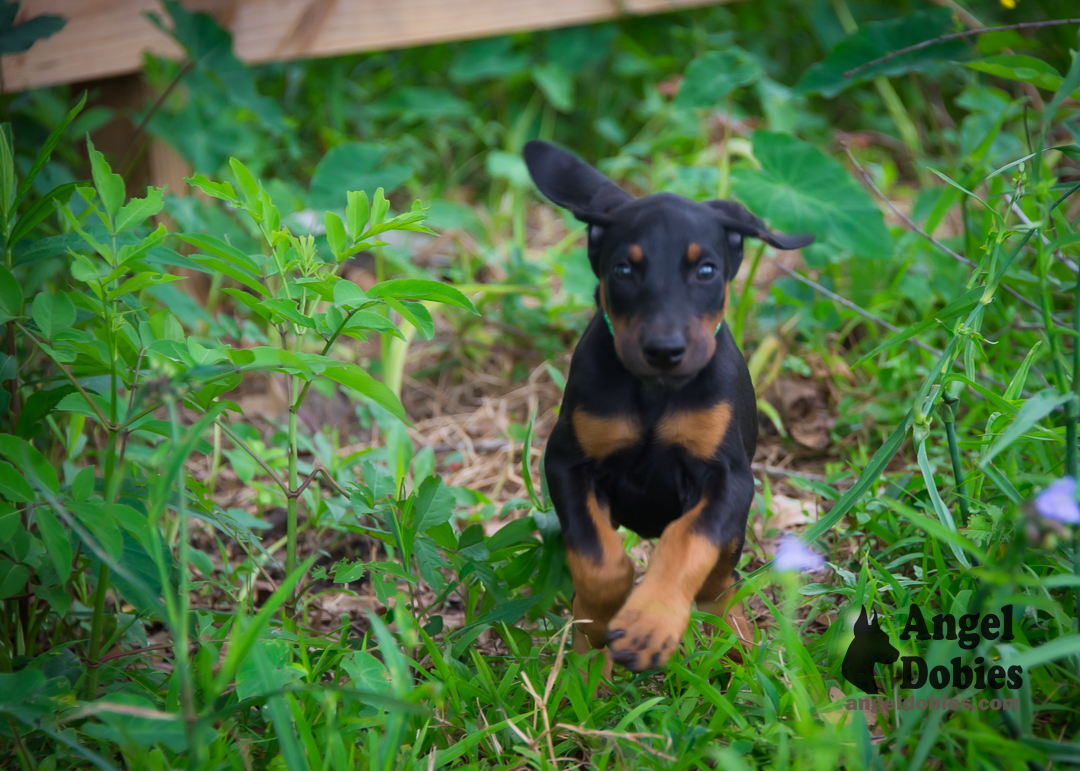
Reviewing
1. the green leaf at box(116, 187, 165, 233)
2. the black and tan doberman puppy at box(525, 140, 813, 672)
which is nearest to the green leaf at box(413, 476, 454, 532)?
the black and tan doberman puppy at box(525, 140, 813, 672)

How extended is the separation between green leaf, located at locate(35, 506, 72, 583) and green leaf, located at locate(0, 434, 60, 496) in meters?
0.07

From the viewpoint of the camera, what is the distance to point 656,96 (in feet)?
18.6

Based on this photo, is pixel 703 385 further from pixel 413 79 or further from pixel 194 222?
pixel 413 79

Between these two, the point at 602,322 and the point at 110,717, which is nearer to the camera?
the point at 110,717

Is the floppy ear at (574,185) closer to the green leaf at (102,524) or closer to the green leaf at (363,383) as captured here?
the green leaf at (363,383)

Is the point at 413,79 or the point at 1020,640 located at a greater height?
the point at 413,79

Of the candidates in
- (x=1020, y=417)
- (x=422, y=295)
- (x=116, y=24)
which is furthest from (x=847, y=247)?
(x=116, y=24)

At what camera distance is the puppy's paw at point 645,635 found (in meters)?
1.78

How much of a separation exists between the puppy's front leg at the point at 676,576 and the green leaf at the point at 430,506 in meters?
0.62

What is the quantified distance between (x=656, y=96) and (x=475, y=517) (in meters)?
3.77

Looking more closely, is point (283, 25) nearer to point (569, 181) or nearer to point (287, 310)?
point (569, 181)

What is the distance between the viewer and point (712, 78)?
435cm

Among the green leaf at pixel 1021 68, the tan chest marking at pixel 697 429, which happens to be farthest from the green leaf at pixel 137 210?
the green leaf at pixel 1021 68

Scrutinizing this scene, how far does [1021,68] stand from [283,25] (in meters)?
3.73
